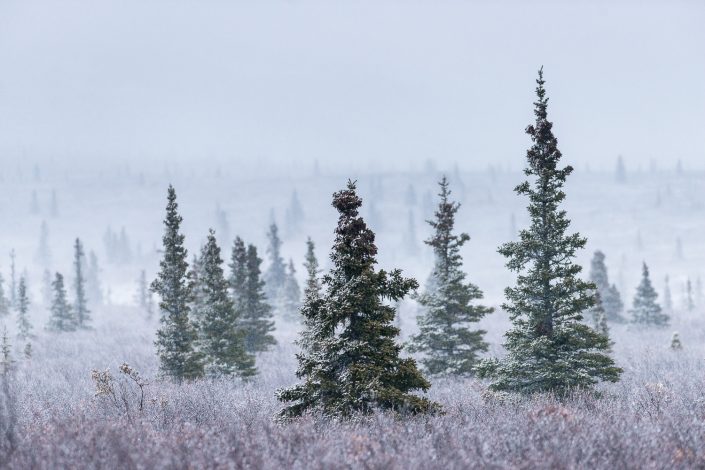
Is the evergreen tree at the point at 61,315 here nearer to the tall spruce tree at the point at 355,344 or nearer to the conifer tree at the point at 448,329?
the conifer tree at the point at 448,329

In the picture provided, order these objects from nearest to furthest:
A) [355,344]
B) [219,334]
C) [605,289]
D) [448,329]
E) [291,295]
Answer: [355,344] → [448,329] → [219,334] → [605,289] → [291,295]

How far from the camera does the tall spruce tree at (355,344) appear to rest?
9.13 metres

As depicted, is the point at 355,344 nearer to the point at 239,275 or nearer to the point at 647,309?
the point at 239,275

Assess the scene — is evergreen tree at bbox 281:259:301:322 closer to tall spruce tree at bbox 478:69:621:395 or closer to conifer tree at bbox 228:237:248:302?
conifer tree at bbox 228:237:248:302

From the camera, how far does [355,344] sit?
9.11m

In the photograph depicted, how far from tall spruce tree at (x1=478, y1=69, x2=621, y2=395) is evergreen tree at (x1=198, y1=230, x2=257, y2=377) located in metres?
9.96

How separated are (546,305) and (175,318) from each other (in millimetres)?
12294

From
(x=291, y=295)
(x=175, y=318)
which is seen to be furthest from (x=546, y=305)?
(x=291, y=295)

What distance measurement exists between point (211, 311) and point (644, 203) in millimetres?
202577

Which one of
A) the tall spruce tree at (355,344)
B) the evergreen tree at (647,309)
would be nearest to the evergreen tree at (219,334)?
the tall spruce tree at (355,344)

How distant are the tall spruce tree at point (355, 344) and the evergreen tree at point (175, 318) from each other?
34.0 feet

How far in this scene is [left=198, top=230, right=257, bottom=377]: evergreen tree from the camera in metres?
19.9

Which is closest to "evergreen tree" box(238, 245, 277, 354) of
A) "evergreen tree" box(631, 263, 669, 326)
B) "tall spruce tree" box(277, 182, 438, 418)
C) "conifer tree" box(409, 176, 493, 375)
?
"conifer tree" box(409, 176, 493, 375)

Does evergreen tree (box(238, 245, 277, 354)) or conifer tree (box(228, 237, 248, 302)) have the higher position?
conifer tree (box(228, 237, 248, 302))
